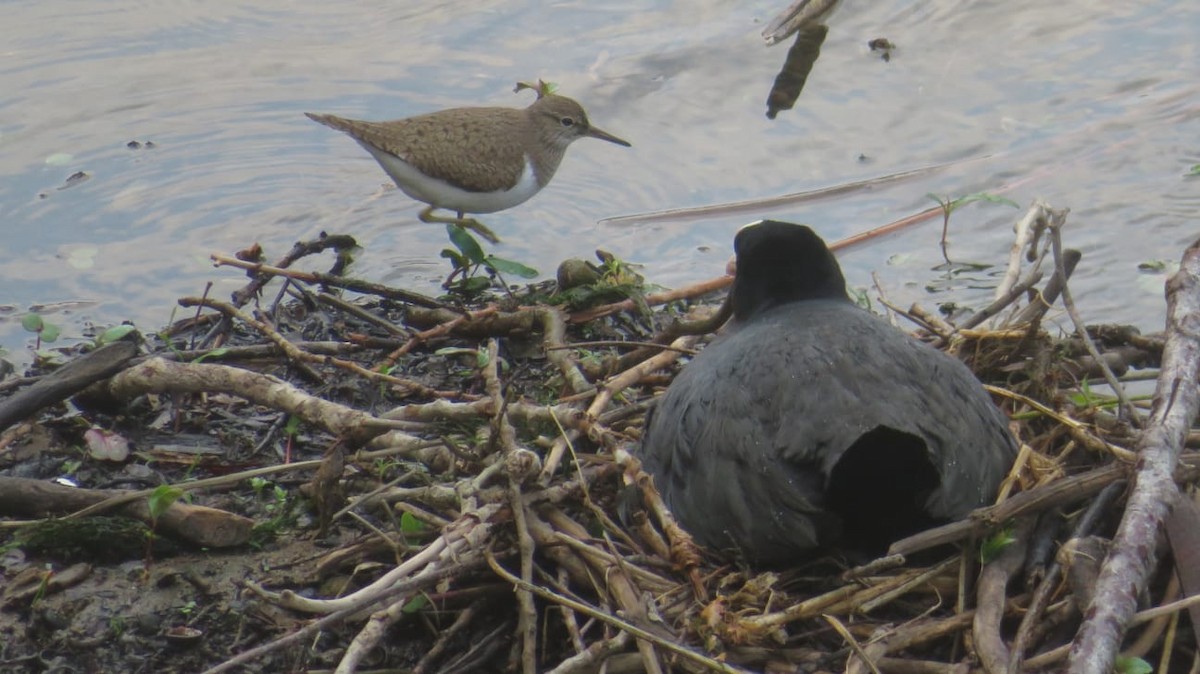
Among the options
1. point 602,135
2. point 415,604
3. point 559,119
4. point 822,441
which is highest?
point 822,441

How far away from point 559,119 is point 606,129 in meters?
0.77

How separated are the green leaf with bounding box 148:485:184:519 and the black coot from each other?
1.19 meters

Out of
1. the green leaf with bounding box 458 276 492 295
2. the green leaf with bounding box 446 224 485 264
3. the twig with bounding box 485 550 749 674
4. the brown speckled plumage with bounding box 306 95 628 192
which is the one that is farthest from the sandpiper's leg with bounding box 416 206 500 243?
the twig with bounding box 485 550 749 674

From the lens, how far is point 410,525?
367 centimetres

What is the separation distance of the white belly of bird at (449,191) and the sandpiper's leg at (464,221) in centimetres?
8

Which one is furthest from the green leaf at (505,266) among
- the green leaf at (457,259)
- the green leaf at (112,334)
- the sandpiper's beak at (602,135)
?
the sandpiper's beak at (602,135)

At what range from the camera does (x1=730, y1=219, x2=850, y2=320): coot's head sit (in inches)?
170

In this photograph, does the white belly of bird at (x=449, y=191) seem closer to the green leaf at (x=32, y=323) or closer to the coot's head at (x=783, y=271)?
the green leaf at (x=32, y=323)

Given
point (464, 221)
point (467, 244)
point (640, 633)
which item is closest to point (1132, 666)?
point (640, 633)

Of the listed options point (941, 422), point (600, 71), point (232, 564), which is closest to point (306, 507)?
point (232, 564)

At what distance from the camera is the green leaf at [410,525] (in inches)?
144

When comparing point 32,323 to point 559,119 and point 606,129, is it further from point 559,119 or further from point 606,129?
point 606,129

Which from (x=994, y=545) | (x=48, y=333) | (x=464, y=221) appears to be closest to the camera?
(x=994, y=545)

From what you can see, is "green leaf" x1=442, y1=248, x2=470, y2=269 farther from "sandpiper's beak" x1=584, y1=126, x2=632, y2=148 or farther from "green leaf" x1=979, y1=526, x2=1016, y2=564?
"green leaf" x1=979, y1=526, x2=1016, y2=564
